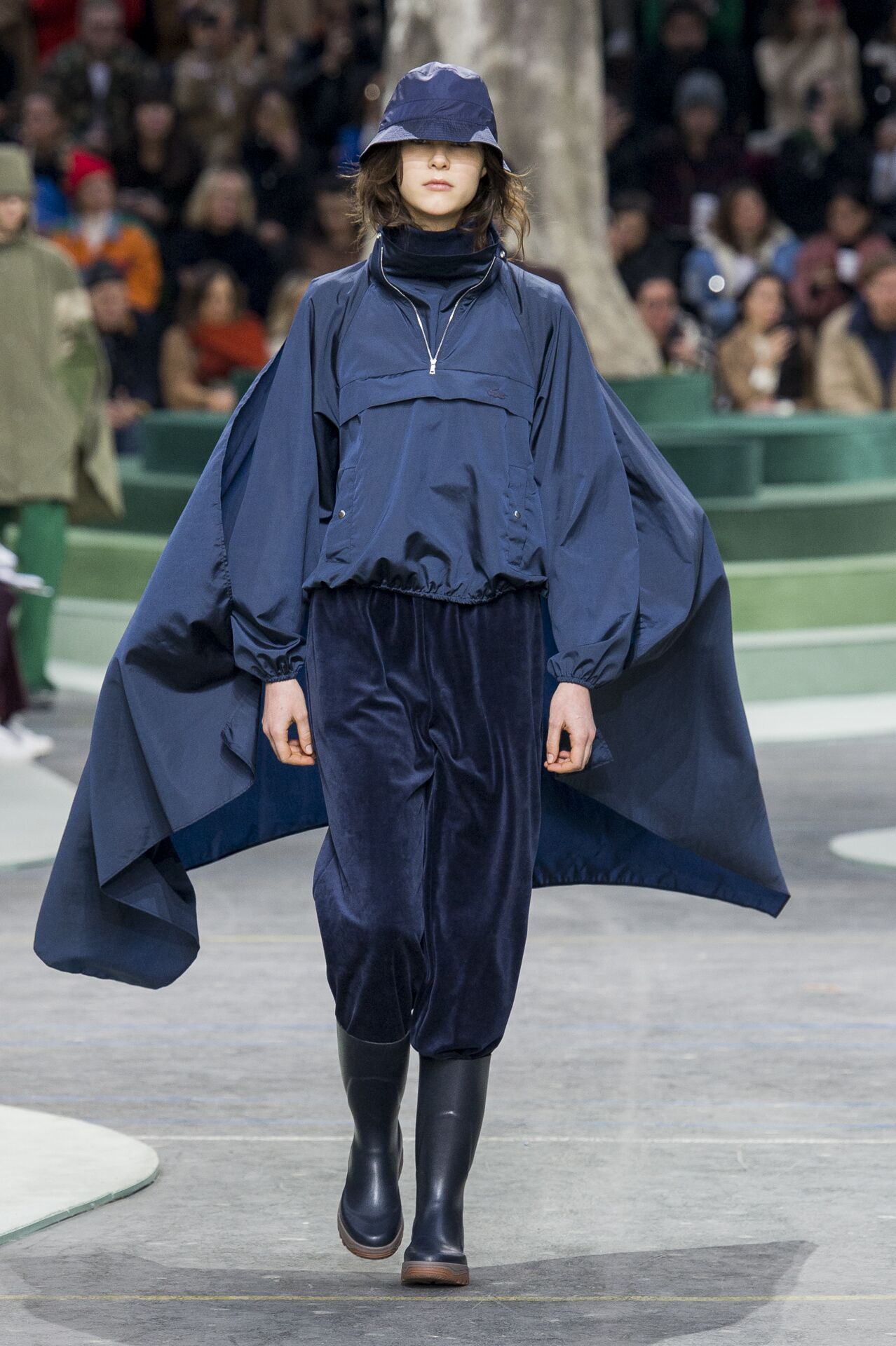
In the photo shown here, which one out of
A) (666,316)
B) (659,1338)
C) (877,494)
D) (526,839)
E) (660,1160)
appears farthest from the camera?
(666,316)

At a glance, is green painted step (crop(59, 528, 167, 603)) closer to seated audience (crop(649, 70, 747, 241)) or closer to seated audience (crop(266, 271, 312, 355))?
seated audience (crop(266, 271, 312, 355))

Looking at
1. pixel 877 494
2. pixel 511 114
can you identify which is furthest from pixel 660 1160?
pixel 511 114

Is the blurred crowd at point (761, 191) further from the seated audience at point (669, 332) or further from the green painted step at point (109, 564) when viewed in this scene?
the green painted step at point (109, 564)

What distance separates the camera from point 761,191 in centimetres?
1534

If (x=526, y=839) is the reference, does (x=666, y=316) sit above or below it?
below

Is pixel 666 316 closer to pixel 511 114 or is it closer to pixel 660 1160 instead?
pixel 511 114

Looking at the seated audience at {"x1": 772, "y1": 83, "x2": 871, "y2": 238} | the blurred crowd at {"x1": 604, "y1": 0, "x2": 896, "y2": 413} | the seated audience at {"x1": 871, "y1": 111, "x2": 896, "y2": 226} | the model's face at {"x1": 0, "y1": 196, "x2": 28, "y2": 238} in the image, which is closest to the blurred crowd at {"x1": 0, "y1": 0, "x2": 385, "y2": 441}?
the blurred crowd at {"x1": 604, "y1": 0, "x2": 896, "y2": 413}

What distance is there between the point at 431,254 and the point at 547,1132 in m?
1.57

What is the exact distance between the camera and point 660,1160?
434 centimetres

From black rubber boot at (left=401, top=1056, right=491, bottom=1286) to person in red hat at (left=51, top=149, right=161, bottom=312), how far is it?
10.3m

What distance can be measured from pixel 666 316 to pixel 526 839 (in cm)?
926

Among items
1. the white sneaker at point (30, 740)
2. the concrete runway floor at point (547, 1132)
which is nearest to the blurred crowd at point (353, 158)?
the white sneaker at point (30, 740)

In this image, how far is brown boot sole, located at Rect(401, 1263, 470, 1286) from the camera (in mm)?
3689

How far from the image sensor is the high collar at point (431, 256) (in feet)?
12.3
